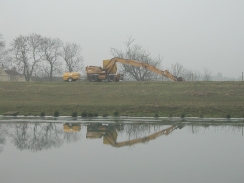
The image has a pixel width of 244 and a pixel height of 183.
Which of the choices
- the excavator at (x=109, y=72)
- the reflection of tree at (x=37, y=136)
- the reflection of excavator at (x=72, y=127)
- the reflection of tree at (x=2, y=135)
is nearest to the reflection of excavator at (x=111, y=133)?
the reflection of excavator at (x=72, y=127)

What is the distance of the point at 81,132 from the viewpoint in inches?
682

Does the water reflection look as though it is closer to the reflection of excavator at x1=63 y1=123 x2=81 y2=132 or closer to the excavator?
the reflection of excavator at x1=63 y1=123 x2=81 y2=132

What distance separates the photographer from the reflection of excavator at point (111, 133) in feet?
47.8

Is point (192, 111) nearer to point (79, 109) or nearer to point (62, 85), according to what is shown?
point (79, 109)

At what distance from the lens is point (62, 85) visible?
130 ft

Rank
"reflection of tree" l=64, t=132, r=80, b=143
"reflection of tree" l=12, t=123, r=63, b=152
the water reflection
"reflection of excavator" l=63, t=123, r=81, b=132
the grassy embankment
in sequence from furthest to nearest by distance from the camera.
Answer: the grassy embankment < "reflection of excavator" l=63, t=123, r=81, b=132 < "reflection of tree" l=64, t=132, r=80, b=143 < the water reflection < "reflection of tree" l=12, t=123, r=63, b=152

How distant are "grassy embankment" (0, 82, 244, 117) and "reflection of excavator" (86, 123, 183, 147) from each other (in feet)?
23.4

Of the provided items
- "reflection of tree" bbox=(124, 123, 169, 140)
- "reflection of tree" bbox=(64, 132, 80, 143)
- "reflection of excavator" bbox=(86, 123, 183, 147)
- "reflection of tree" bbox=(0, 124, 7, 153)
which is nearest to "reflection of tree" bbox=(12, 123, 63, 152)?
"reflection of tree" bbox=(64, 132, 80, 143)

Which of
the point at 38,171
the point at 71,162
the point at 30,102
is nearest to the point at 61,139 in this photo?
the point at 71,162

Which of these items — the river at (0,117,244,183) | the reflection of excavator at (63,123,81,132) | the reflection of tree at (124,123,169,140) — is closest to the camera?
the river at (0,117,244,183)

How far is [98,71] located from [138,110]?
16.7 meters

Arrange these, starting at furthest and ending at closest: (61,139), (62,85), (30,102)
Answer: (62,85) → (30,102) → (61,139)

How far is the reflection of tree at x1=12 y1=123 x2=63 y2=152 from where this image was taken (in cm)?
1393

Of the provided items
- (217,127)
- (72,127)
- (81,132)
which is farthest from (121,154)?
(217,127)
